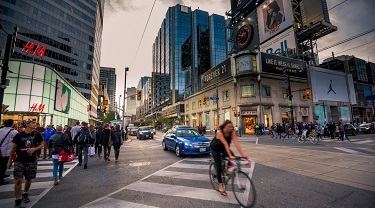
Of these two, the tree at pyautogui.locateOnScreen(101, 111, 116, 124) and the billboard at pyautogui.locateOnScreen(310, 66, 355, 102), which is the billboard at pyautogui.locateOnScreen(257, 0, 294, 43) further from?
the tree at pyautogui.locateOnScreen(101, 111, 116, 124)

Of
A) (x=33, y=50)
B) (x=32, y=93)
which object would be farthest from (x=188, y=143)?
(x=33, y=50)

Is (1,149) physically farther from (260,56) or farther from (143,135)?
(260,56)

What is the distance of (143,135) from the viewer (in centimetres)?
2381

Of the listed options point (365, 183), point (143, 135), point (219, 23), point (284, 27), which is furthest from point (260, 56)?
point (219, 23)

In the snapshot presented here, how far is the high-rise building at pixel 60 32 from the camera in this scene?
144 feet

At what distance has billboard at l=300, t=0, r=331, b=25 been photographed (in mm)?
34763

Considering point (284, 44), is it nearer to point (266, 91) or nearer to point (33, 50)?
point (266, 91)

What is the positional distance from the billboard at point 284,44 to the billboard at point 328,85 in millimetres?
6841

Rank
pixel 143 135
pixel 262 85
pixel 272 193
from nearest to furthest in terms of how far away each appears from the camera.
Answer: pixel 272 193 → pixel 143 135 → pixel 262 85

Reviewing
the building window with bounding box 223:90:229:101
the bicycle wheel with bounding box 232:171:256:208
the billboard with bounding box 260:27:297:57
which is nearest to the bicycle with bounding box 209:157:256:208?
the bicycle wheel with bounding box 232:171:256:208

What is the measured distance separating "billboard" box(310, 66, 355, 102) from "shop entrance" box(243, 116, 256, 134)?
1674 cm

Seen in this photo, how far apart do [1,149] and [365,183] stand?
11086 mm

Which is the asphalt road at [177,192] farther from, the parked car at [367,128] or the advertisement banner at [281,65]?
the parked car at [367,128]

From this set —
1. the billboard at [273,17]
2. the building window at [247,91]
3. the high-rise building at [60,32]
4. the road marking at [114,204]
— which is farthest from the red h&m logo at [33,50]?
the billboard at [273,17]
